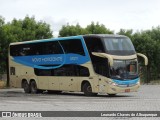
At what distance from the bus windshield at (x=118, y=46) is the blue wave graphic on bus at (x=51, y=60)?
1.63 meters

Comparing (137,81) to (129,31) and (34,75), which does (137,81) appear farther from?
(129,31)

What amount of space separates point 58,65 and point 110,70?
15.6ft

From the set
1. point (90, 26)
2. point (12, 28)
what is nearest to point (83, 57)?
point (12, 28)

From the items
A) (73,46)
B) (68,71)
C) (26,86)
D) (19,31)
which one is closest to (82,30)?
(19,31)

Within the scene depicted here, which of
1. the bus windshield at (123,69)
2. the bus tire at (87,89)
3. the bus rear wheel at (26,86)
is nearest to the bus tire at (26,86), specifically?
the bus rear wheel at (26,86)

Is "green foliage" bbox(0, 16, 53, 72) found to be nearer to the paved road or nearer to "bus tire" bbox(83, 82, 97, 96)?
"bus tire" bbox(83, 82, 97, 96)

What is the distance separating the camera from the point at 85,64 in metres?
28.6

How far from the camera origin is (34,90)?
34.4m

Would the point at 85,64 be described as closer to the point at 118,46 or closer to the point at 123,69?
the point at 118,46

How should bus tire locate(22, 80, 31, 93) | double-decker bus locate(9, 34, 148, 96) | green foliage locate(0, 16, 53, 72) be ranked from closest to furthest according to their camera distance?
double-decker bus locate(9, 34, 148, 96) < bus tire locate(22, 80, 31, 93) < green foliage locate(0, 16, 53, 72)

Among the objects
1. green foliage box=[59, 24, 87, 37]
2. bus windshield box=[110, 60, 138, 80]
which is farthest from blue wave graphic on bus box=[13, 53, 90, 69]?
green foliage box=[59, 24, 87, 37]

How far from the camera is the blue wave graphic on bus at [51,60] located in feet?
95.5

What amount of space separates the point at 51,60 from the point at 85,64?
3506 millimetres

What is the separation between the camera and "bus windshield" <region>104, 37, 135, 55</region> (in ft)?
90.3
